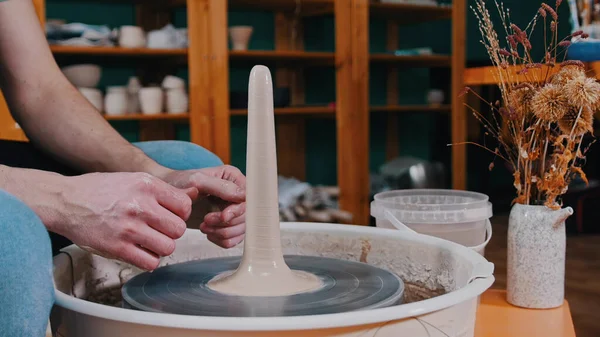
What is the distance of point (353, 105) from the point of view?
3426 millimetres

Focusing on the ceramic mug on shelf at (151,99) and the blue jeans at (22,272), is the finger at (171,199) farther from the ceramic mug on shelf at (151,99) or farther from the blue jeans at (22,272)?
the ceramic mug on shelf at (151,99)

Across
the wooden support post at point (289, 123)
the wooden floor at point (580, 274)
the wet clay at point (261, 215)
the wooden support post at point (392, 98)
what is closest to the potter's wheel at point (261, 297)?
the wet clay at point (261, 215)

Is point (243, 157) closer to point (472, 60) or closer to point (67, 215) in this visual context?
point (472, 60)

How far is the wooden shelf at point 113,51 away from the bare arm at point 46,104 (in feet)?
4.84

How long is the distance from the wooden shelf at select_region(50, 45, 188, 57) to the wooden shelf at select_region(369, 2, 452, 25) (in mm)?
1152

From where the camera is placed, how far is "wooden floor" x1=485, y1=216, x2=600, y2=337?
2.01 m

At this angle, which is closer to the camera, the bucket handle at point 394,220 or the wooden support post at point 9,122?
the bucket handle at point 394,220

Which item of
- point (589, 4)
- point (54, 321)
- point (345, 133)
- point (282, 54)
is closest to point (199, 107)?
point (282, 54)

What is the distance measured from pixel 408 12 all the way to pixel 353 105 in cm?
71

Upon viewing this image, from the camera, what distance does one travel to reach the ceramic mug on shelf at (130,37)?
2.82 meters

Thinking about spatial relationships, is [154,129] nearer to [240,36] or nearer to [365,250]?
[240,36]

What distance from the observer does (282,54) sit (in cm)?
321

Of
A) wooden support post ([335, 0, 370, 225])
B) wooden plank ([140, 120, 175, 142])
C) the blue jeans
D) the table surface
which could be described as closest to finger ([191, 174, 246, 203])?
the blue jeans

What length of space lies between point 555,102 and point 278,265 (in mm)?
610
